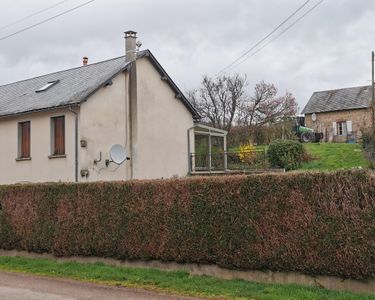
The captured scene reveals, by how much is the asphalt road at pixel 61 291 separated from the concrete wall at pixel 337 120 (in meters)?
43.5

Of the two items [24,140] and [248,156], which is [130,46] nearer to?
[24,140]

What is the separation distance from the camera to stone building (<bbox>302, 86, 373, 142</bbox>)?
5269 centimetres

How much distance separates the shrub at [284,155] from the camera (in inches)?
1208

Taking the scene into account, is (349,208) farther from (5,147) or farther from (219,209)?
(5,147)

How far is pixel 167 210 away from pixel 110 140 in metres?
11.8

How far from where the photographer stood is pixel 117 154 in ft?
75.8

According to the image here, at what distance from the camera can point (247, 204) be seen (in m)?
11.2

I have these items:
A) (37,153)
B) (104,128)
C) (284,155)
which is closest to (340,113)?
(284,155)

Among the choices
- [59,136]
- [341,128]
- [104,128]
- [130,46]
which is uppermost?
[130,46]

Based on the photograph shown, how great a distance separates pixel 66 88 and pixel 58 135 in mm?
2689

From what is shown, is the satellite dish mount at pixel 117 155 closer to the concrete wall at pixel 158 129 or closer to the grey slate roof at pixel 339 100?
the concrete wall at pixel 158 129

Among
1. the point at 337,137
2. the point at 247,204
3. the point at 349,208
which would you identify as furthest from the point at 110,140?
the point at 337,137

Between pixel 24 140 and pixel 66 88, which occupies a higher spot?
pixel 66 88

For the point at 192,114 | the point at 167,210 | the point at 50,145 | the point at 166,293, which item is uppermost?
the point at 192,114
